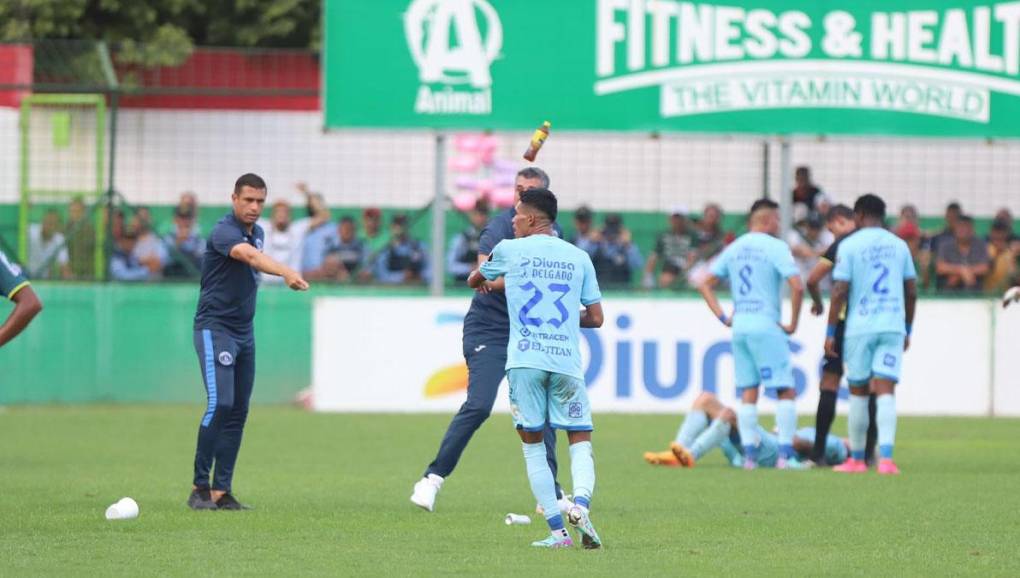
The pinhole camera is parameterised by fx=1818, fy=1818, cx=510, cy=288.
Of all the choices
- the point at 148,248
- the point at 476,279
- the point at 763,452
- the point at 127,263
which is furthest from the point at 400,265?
the point at 476,279

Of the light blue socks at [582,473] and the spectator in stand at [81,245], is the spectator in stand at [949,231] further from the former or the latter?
the light blue socks at [582,473]

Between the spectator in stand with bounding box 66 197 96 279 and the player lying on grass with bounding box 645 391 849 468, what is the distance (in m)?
9.17

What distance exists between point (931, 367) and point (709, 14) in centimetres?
477

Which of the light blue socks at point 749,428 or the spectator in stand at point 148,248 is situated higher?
the spectator in stand at point 148,248

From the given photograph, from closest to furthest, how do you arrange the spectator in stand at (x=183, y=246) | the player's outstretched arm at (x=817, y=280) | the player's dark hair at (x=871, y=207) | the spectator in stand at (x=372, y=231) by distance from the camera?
1. the player's dark hair at (x=871, y=207)
2. the player's outstretched arm at (x=817, y=280)
3. the spectator in stand at (x=183, y=246)
4. the spectator in stand at (x=372, y=231)

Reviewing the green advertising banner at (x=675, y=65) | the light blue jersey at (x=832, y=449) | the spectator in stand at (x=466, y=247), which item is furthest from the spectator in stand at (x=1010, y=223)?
the light blue jersey at (x=832, y=449)

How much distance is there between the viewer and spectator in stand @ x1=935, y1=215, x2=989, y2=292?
2173 cm

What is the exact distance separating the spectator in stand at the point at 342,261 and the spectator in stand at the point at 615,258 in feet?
9.40

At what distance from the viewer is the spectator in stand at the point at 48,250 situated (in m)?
21.6

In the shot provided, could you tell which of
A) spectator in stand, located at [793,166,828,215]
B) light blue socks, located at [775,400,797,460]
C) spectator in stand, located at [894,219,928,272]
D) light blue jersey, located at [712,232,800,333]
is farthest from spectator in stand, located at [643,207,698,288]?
light blue jersey, located at [712,232,800,333]

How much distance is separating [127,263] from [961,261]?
10008mm

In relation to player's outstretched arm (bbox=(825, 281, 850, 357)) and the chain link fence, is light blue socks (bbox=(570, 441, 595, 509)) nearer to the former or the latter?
player's outstretched arm (bbox=(825, 281, 850, 357))

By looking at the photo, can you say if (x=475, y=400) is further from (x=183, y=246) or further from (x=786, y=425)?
(x=183, y=246)

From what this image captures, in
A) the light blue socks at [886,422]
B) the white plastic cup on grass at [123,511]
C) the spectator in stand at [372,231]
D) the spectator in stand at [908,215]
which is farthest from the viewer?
the spectator in stand at [908,215]
